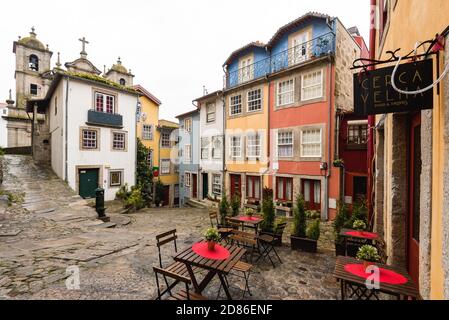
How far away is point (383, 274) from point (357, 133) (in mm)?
8759

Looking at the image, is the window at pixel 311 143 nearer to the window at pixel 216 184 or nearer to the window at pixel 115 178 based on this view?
the window at pixel 216 184

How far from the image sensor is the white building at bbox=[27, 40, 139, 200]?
14.9 m

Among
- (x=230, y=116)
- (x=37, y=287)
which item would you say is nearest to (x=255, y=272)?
(x=37, y=287)

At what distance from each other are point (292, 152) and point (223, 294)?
9.75 metres

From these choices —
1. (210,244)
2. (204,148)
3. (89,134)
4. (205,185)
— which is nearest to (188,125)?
(204,148)

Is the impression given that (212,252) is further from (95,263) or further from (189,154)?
(189,154)

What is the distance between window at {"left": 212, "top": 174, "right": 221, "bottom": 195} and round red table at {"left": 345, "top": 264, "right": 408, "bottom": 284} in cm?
→ 1434

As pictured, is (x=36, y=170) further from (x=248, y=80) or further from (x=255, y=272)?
(x=255, y=272)

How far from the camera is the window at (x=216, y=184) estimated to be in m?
17.6

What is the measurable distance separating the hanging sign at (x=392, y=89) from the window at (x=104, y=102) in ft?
57.8

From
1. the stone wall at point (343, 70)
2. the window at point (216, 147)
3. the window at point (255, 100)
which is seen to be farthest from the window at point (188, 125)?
the stone wall at point (343, 70)

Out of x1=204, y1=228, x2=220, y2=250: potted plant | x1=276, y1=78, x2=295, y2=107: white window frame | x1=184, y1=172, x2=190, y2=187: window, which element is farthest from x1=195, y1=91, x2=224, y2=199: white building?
x1=204, y1=228, x2=220, y2=250: potted plant

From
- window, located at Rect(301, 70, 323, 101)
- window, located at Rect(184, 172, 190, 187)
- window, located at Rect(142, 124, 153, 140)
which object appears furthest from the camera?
window, located at Rect(142, 124, 153, 140)

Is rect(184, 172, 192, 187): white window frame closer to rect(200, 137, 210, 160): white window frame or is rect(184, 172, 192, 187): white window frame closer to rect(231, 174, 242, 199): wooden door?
rect(200, 137, 210, 160): white window frame
